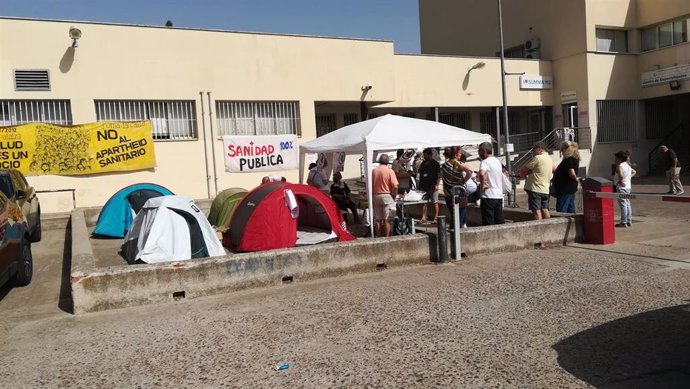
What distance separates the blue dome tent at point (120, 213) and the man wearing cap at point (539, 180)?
7.81 m

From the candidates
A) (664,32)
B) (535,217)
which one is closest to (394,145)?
(535,217)

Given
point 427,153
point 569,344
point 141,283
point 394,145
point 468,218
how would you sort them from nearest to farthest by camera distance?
1. point 569,344
2. point 141,283
3. point 394,145
4. point 427,153
5. point 468,218

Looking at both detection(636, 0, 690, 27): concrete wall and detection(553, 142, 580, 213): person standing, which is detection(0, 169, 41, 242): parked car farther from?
detection(636, 0, 690, 27): concrete wall

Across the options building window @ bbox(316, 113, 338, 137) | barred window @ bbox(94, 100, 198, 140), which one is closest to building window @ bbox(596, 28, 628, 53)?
building window @ bbox(316, 113, 338, 137)

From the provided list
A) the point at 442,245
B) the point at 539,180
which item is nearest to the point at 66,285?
the point at 442,245

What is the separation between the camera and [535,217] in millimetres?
10188

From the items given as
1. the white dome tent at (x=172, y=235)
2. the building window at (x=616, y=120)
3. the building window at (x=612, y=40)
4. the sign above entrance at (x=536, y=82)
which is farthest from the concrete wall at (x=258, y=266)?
the building window at (x=612, y=40)

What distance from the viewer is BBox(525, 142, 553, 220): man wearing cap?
Answer: 9.84 meters

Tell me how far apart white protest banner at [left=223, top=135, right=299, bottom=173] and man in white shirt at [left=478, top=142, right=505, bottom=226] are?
915 cm

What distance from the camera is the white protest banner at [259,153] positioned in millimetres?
17219

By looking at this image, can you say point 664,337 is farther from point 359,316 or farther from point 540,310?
point 359,316

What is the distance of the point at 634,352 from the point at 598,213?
5.14 metres

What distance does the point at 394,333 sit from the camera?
5344 mm

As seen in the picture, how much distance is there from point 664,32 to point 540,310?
75.8 ft
